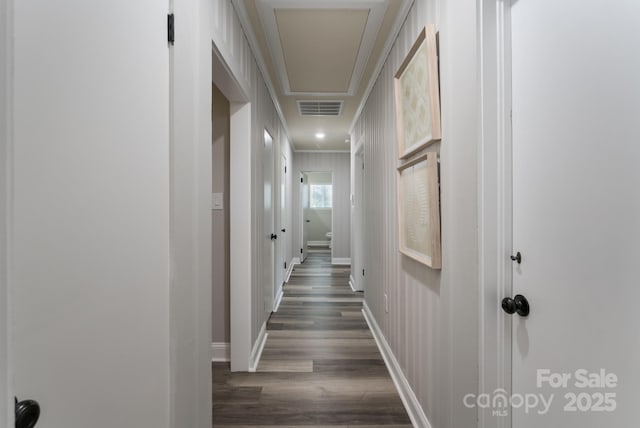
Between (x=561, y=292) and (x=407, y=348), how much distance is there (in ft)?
4.14

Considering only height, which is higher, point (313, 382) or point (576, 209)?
point (576, 209)

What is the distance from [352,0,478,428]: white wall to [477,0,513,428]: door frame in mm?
43

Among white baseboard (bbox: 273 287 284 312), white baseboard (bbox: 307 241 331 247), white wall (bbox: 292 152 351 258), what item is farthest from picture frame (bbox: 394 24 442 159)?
white baseboard (bbox: 307 241 331 247)

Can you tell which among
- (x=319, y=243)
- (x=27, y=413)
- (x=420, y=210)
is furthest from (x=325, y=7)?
(x=319, y=243)

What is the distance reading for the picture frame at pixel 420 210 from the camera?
4.58 ft

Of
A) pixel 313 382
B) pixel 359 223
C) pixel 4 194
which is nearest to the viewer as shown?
pixel 4 194

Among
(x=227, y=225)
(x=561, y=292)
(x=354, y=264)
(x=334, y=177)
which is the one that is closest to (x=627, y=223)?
(x=561, y=292)

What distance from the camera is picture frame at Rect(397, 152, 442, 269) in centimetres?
140

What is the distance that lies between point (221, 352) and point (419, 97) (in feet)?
7.76

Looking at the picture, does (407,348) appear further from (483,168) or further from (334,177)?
(334,177)

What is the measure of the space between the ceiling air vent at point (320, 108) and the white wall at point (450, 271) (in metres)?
1.59

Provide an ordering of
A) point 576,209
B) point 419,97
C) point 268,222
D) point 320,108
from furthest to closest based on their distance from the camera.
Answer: point 320,108, point 268,222, point 419,97, point 576,209

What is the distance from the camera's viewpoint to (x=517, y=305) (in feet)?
3.23

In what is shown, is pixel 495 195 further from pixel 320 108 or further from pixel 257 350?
pixel 320 108
